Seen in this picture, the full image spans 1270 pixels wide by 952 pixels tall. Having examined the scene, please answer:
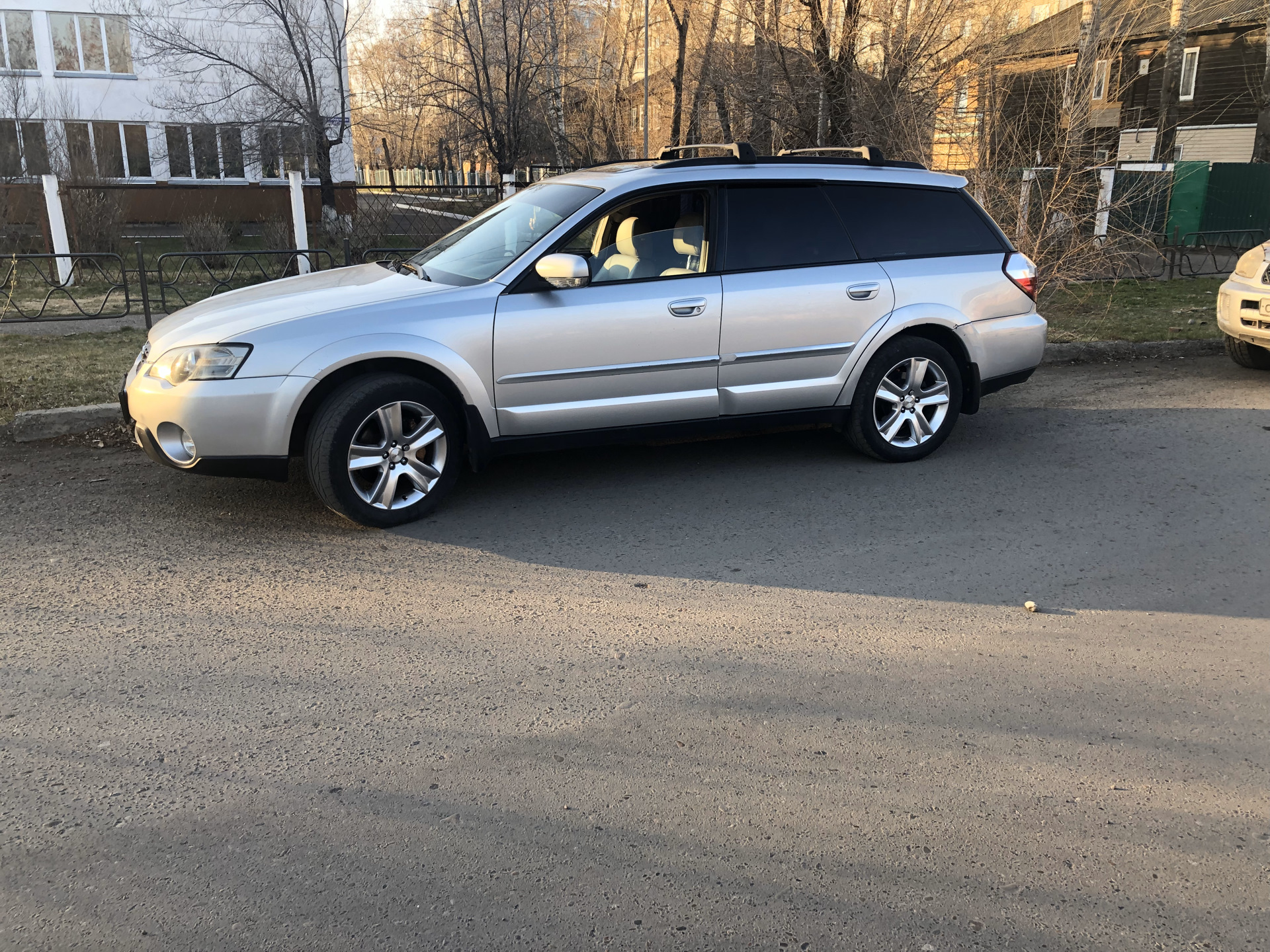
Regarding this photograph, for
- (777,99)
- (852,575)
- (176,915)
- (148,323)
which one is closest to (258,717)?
A: (176,915)

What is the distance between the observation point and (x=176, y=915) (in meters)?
2.59

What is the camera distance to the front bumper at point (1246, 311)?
28.3 ft

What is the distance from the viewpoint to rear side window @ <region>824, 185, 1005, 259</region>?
6.36m

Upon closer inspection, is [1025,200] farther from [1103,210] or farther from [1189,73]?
[1189,73]

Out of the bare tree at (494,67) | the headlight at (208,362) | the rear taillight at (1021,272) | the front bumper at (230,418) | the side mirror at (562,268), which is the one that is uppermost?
the bare tree at (494,67)

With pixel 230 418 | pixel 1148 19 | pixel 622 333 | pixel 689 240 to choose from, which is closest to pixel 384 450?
pixel 230 418

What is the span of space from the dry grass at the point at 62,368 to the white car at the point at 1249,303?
29.0ft

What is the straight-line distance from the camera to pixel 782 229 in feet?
20.1

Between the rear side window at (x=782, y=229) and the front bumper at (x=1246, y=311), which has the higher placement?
the rear side window at (x=782, y=229)

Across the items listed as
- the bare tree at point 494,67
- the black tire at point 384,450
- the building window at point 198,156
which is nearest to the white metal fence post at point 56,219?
the bare tree at point 494,67

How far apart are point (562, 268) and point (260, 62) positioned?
27734mm

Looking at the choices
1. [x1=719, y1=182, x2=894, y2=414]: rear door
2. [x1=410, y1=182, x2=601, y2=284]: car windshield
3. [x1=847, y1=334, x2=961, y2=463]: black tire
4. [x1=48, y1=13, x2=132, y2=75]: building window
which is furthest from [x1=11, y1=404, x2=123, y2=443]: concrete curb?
[x1=48, y1=13, x2=132, y2=75]: building window

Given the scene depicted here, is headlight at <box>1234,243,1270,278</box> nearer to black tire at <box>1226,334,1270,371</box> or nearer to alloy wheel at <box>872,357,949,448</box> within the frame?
black tire at <box>1226,334,1270,371</box>

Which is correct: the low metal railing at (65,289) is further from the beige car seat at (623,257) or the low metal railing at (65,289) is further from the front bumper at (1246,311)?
the front bumper at (1246,311)
